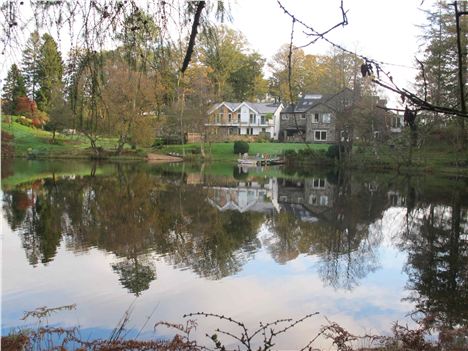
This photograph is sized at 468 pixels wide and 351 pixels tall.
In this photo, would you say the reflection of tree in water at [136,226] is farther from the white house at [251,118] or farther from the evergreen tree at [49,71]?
the white house at [251,118]

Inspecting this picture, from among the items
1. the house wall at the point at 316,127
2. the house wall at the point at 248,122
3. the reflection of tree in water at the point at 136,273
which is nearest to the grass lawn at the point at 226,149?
the house wall at the point at 316,127

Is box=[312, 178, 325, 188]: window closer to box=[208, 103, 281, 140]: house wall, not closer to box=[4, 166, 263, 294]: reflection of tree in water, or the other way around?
box=[4, 166, 263, 294]: reflection of tree in water

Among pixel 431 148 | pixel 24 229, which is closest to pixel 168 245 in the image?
pixel 24 229

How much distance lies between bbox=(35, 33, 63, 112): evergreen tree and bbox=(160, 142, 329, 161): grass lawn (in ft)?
Result: 137

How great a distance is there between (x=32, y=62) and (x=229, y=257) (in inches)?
359

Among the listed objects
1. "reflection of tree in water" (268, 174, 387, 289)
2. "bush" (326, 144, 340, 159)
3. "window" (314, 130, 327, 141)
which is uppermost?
"window" (314, 130, 327, 141)

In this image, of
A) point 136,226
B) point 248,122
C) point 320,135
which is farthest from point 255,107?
point 136,226

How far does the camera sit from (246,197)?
873 inches

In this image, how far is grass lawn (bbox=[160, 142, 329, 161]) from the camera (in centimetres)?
4559

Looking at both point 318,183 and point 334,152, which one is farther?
point 334,152

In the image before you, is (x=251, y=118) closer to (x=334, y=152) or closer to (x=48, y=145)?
(x=334, y=152)

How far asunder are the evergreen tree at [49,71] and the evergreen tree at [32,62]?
2 centimetres

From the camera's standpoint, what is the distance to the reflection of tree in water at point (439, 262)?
8.00m

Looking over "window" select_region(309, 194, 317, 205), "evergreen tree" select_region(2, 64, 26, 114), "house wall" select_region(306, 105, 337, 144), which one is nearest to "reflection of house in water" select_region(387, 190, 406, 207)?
"window" select_region(309, 194, 317, 205)
